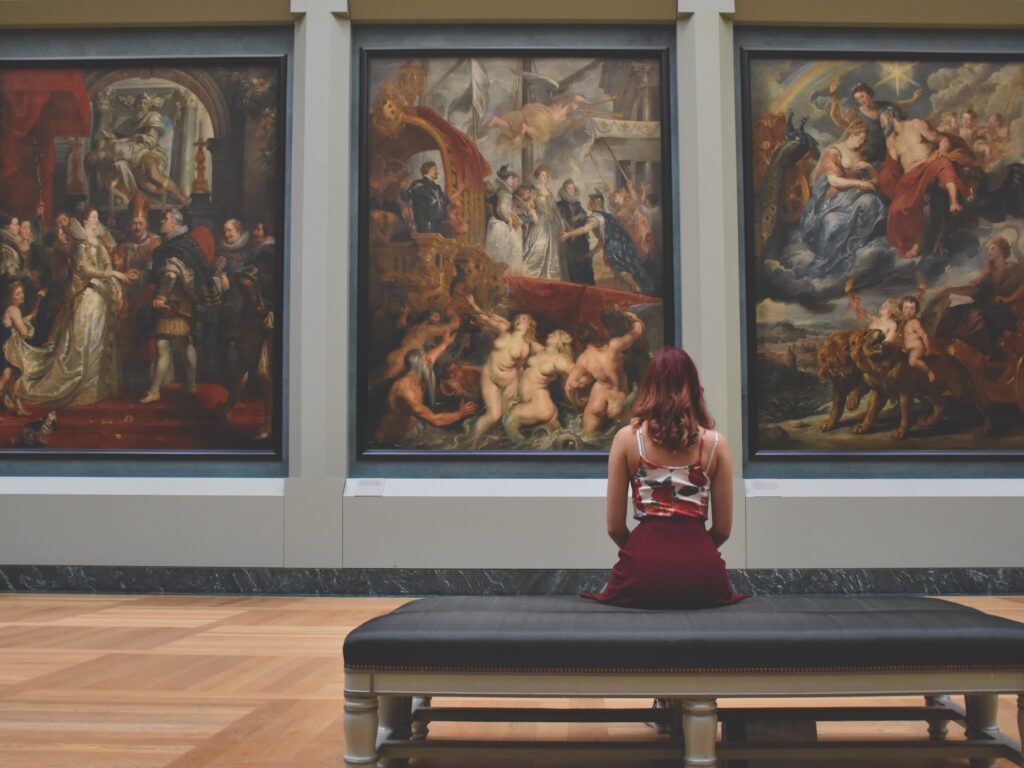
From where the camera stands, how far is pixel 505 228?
1109cm

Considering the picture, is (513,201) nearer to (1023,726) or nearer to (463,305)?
(463,305)

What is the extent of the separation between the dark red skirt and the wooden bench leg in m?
0.52

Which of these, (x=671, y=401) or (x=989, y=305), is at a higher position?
(x=989, y=305)

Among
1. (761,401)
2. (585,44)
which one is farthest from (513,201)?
(761,401)

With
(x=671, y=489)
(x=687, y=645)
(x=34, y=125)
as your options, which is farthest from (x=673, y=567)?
(x=34, y=125)

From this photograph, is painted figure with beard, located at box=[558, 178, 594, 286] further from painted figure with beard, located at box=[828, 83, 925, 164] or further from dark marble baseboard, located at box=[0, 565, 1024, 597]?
dark marble baseboard, located at box=[0, 565, 1024, 597]

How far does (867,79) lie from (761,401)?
3937 millimetres

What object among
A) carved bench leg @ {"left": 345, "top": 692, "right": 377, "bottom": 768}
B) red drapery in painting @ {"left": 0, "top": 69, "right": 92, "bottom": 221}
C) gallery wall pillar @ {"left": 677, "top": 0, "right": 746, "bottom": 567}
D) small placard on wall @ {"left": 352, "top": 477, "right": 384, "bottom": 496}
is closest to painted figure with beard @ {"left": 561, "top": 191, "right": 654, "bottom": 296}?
gallery wall pillar @ {"left": 677, "top": 0, "right": 746, "bottom": 567}

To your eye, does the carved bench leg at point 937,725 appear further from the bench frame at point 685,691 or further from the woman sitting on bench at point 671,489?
the woman sitting on bench at point 671,489

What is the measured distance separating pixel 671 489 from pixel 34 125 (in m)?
10.1

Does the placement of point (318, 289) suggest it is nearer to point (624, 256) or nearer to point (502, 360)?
point (502, 360)

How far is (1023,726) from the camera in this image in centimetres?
376

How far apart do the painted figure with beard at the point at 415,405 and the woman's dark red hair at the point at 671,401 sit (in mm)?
6833

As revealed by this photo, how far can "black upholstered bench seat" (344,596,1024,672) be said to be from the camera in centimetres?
367
